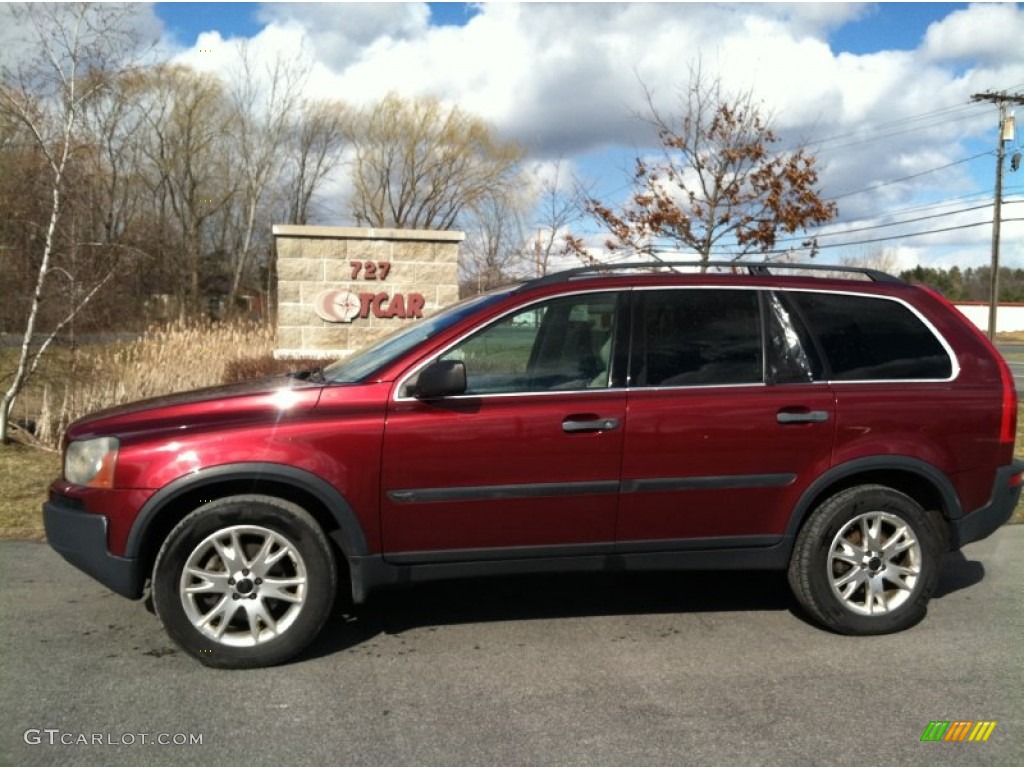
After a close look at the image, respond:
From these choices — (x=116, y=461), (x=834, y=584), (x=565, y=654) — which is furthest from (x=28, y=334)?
(x=834, y=584)

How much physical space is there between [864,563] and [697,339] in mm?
1416

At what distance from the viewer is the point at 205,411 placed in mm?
3936

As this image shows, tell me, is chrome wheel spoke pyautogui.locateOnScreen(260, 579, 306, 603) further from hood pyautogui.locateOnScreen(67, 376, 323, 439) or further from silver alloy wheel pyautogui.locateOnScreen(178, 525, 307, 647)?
hood pyautogui.locateOnScreen(67, 376, 323, 439)

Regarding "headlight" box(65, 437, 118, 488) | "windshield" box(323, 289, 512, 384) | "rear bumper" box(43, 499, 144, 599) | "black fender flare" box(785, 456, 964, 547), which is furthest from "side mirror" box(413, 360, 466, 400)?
"black fender flare" box(785, 456, 964, 547)

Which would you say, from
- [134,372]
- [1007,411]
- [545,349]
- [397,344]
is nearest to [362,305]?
[134,372]

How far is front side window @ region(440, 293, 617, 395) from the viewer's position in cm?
414

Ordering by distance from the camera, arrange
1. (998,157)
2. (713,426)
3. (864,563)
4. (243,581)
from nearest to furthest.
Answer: (243,581) < (713,426) < (864,563) < (998,157)

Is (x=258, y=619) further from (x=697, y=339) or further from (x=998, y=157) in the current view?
(x=998, y=157)

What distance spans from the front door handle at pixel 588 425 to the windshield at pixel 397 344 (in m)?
0.74

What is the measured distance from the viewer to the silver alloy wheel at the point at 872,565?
435 cm

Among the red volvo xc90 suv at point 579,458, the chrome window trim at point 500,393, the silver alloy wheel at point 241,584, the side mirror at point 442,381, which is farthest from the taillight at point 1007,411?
the silver alloy wheel at point 241,584

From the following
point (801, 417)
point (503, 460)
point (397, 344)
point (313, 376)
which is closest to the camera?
point (503, 460)

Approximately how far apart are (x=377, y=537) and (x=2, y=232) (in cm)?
728

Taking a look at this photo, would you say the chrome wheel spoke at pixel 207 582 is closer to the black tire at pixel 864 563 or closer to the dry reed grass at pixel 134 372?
the black tire at pixel 864 563
